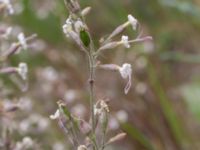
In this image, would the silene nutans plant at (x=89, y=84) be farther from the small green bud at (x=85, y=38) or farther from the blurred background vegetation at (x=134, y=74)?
the blurred background vegetation at (x=134, y=74)

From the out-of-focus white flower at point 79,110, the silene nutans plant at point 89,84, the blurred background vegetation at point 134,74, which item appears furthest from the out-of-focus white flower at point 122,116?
the silene nutans plant at point 89,84

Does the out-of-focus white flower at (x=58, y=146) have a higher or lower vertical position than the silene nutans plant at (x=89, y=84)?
higher

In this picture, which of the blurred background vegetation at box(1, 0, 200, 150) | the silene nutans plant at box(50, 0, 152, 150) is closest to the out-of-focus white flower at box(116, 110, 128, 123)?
the blurred background vegetation at box(1, 0, 200, 150)

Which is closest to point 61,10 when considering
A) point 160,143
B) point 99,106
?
point 160,143

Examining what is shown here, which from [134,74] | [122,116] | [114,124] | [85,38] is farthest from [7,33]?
[134,74]

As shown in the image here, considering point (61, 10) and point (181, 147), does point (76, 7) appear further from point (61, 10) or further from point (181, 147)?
point (61, 10)

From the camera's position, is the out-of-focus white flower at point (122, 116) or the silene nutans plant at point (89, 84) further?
the out-of-focus white flower at point (122, 116)

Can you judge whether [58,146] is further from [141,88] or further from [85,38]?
[85,38]

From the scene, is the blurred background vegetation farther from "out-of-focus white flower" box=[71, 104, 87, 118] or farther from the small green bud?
the small green bud

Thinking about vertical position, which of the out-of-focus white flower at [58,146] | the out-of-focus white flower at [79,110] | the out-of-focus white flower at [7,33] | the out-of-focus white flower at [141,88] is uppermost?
the out-of-focus white flower at [79,110]
